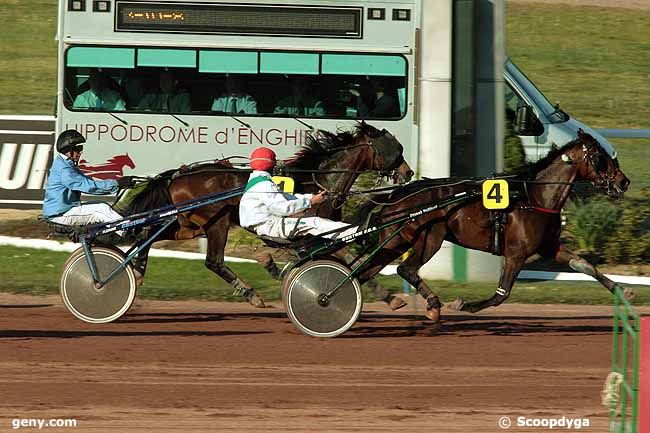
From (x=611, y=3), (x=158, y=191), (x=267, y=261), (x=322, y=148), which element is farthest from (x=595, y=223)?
(x=611, y=3)

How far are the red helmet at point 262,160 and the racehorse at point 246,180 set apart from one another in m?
0.87

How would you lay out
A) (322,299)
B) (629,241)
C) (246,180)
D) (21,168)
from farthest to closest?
(21,168), (629,241), (246,180), (322,299)

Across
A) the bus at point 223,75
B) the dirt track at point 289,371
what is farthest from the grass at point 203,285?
the bus at point 223,75

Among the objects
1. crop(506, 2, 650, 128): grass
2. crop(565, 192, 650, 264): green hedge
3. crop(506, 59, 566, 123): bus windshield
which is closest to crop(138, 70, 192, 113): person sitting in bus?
crop(506, 59, 566, 123): bus windshield

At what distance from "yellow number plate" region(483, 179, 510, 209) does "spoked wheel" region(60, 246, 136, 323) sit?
307 centimetres

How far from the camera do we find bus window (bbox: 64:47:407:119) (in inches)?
656

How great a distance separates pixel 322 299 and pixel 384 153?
5.89 feet

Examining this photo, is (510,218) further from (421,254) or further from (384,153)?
(384,153)

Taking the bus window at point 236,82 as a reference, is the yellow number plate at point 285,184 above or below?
below

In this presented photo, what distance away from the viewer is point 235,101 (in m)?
16.9

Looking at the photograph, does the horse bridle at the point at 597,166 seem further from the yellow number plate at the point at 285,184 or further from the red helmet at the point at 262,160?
the red helmet at the point at 262,160

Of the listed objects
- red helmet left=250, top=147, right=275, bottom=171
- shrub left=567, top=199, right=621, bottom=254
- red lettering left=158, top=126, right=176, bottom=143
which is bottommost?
shrub left=567, top=199, right=621, bottom=254

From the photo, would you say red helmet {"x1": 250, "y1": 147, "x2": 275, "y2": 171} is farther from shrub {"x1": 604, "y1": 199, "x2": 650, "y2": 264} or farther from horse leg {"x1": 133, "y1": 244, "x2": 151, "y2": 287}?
shrub {"x1": 604, "y1": 199, "x2": 650, "y2": 264}

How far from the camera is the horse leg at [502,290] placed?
1098 centimetres
